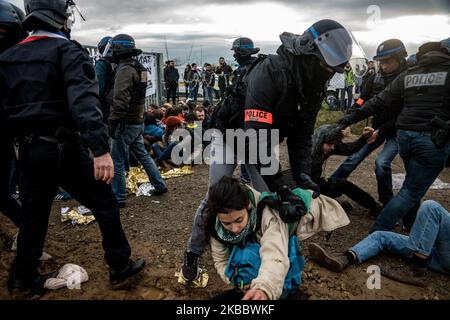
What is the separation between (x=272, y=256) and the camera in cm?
195

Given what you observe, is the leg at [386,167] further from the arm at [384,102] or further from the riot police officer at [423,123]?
the riot police officer at [423,123]

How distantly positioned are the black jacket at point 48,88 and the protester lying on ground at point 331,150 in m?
2.28

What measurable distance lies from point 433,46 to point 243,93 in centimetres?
191

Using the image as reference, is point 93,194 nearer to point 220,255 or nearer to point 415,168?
point 220,255

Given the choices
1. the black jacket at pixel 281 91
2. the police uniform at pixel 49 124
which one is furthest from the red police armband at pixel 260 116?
the police uniform at pixel 49 124

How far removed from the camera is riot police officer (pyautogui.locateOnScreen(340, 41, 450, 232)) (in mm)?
3074

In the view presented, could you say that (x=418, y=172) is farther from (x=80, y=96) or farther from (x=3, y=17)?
(x=3, y=17)

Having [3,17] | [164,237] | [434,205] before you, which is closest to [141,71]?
[3,17]

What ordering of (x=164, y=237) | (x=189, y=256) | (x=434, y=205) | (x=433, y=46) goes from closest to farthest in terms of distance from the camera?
1. (x=189, y=256)
2. (x=434, y=205)
3. (x=433, y=46)
4. (x=164, y=237)

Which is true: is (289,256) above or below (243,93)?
below

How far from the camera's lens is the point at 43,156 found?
2324 mm

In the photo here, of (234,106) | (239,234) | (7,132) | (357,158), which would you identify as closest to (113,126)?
(7,132)

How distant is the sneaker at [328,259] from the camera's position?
300 centimetres

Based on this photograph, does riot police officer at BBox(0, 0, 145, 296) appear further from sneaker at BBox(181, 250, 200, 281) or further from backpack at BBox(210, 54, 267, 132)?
backpack at BBox(210, 54, 267, 132)
